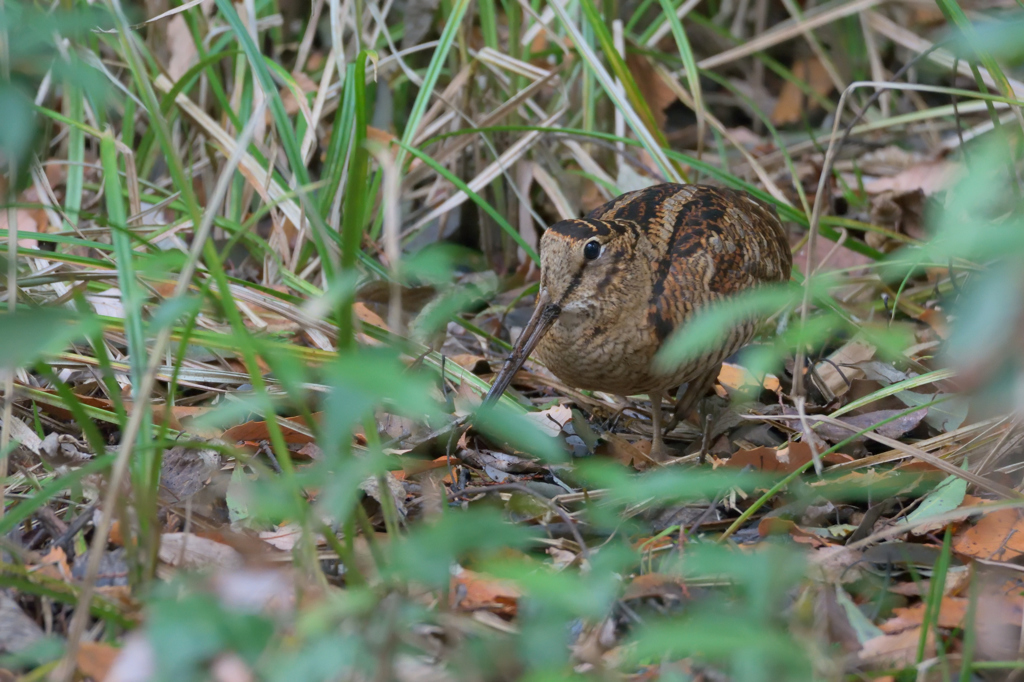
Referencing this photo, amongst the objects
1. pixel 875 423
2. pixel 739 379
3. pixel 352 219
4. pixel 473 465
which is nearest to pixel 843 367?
pixel 739 379

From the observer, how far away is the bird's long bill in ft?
9.97

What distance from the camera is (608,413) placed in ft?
12.0

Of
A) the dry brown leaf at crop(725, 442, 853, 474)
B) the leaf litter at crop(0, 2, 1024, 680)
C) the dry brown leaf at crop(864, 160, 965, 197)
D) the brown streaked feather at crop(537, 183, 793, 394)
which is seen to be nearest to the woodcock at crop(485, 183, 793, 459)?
the brown streaked feather at crop(537, 183, 793, 394)

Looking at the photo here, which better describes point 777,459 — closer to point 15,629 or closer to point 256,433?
point 256,433

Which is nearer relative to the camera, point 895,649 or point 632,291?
point 895,649

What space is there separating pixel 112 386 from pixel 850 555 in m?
1.60

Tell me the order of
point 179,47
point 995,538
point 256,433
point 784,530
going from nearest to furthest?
1. point 995,538
2. point 784,530
3. point 256,433
4. point 179,47

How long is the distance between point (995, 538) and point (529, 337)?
1.39 meters

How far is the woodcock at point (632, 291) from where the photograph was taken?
308 centimetres

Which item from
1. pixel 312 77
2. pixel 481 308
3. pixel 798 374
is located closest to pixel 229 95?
pixel 312 77

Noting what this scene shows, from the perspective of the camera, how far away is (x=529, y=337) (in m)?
3.09

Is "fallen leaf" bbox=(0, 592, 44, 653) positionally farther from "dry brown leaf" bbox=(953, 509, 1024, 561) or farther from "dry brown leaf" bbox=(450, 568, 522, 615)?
"dry brown leaf" bbox=(953, 509, 1024, 561)

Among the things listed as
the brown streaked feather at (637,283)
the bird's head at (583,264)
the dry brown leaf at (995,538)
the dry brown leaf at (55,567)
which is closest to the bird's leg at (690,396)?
the brown streaked feather at (637,283)

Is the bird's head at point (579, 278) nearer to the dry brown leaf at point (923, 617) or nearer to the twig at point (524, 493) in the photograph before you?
the twig at point (524, 493)
